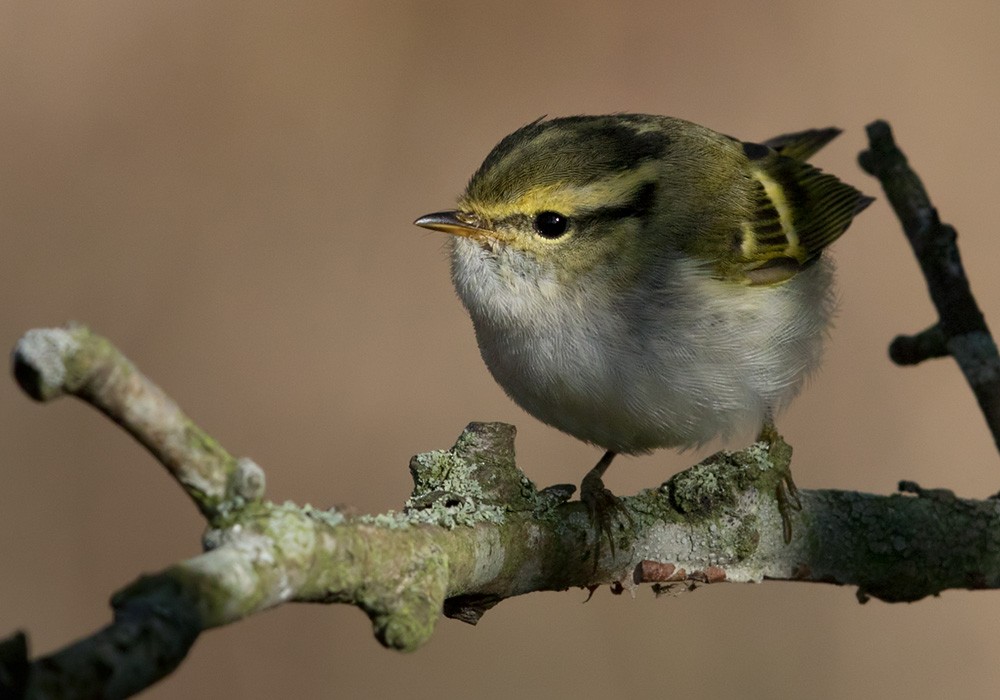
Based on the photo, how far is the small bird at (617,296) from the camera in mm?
3195

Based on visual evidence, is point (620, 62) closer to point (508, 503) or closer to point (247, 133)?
point (247, 133)

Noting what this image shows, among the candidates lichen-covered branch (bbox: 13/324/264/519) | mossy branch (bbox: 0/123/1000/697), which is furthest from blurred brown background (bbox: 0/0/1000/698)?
lichen-covered branch (bbox: 13/324/264/519)

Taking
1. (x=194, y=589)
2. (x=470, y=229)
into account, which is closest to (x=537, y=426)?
(x=470, y=229)

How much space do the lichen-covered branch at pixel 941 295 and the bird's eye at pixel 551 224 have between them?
0.96 metres

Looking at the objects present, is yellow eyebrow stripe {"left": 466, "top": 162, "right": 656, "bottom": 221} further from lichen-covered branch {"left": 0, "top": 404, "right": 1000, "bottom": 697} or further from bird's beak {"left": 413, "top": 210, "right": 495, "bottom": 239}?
lichen-covered branch {"left": 0, "top": 404, "right": 1000, "bottom": 697}

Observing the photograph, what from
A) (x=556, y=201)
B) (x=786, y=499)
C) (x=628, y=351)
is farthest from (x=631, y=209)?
(x=786, y=499)

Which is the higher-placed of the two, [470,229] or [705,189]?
[705,189]

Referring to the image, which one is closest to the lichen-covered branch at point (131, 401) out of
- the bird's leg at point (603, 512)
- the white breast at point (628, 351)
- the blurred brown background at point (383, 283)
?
the bird's leg at point (603, 512)

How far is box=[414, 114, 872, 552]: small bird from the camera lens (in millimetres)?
3195

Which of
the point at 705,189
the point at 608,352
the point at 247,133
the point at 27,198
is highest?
the point at 247,133

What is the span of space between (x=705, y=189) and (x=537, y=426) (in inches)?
86.9

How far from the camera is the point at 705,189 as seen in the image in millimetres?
3723

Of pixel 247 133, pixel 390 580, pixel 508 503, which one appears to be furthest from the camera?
pixel 247 133

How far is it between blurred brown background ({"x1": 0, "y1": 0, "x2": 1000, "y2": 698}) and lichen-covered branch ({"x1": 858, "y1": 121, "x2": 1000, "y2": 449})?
1.78 metres
